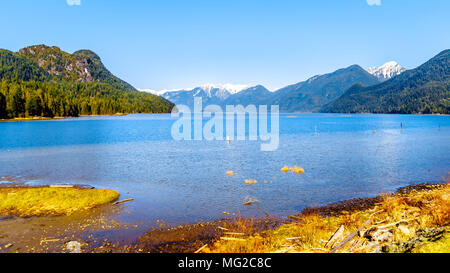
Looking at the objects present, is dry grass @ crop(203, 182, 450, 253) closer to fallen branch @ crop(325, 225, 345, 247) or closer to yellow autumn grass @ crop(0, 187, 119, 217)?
fallen branch @ crop(325, 225, 345, 247)

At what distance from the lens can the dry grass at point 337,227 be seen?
51.0 ft

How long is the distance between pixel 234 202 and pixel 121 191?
13.7 m

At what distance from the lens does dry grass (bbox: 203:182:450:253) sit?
15539mm

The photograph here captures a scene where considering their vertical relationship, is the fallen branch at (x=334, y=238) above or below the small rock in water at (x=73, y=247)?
above

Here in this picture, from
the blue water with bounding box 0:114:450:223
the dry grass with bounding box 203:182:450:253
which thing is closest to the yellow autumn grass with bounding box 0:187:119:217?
the blue water with bounding box 0:114:450:223

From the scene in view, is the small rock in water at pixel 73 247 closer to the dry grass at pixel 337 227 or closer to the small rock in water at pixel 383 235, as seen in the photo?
the dry grass at pixel 337 227

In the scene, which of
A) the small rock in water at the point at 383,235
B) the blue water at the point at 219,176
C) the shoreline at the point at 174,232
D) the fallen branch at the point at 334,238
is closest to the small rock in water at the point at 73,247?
the shoreline at the point at 174,232

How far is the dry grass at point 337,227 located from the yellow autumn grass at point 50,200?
14953 millimetres

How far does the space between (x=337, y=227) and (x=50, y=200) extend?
25.8 metres
